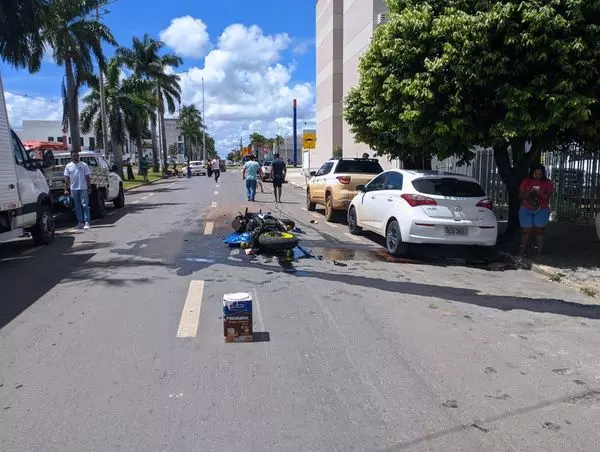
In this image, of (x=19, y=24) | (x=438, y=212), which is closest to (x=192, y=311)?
(x=438, y=212)

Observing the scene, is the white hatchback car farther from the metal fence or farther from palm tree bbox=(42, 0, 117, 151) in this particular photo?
palm tree bbox=(42, 0, 117, 151)

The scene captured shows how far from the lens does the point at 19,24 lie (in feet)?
50.7

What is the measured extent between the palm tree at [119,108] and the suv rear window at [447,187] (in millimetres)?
32705

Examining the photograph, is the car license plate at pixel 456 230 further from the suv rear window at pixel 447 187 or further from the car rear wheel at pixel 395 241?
the car rear wheel at pixel 395 241

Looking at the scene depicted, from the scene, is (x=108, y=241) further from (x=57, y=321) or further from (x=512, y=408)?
(x=512, y=408)

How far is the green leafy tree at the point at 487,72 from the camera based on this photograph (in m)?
8.26

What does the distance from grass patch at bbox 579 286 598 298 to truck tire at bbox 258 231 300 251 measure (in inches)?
177

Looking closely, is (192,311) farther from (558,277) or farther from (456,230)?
(558,277)

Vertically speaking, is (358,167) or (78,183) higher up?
(358,167)

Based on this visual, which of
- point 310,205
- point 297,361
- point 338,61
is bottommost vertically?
point 297,361

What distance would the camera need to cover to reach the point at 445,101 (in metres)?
9.62

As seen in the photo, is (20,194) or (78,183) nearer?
(20,194)

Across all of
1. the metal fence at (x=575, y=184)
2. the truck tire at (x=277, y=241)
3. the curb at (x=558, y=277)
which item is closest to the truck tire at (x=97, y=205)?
the truck tire at (x=277, y=241)

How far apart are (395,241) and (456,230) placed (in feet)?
3.75
